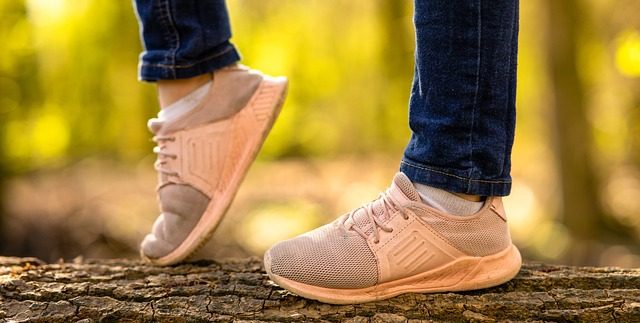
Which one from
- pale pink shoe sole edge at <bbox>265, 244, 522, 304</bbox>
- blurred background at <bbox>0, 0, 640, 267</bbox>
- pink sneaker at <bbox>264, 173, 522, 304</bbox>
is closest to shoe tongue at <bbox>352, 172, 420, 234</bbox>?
pink sneaker at <bbox>264, 173, 522, 304</bbox>

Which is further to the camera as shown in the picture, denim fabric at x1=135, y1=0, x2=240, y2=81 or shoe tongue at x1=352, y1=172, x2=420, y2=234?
denim fabric at x1=135, y1=0, x2=240, y2=81

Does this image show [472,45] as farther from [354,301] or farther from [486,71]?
[354,301]

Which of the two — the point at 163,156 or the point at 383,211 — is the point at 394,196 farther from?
the point at 163,156

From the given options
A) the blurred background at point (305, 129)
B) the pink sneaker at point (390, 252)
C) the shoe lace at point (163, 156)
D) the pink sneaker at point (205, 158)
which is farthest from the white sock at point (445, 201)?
the blurred background at point (305, 129)

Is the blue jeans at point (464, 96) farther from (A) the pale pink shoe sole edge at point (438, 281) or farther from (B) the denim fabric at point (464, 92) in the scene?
(A) the pale pink shoe sole edge at point (438, 281)

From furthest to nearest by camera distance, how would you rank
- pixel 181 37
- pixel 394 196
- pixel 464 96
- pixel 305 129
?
pixel 305 129, pixel 181 37, pixel 394 196, pixel 464 96

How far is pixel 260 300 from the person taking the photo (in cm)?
146

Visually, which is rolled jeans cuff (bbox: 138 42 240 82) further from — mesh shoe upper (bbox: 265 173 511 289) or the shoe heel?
the shoe heel

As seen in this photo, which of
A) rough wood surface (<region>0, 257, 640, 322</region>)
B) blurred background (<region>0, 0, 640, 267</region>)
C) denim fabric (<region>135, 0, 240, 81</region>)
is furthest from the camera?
blurred background (<region>0, 0, 640, 267</region>)

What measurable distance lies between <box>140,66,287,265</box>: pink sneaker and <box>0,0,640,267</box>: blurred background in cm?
268

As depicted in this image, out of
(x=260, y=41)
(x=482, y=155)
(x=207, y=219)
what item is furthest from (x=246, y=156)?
(x=260, y=41)

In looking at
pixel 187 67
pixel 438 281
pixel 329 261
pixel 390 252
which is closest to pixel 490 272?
pixel 438 281

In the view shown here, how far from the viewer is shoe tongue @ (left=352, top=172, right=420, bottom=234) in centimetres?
141

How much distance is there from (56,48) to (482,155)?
20.6ft
